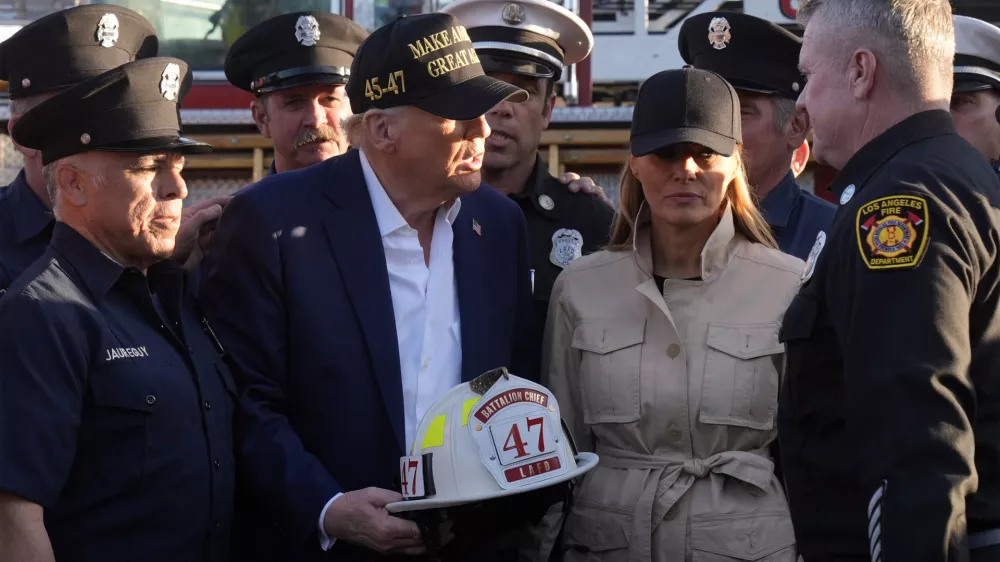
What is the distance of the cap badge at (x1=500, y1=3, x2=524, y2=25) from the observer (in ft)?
13.7

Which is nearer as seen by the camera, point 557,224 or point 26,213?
point 26,213

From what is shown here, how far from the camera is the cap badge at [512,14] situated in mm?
4164

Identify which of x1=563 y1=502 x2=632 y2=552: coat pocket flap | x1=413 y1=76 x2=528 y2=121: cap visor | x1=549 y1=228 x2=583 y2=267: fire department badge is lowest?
x1=563 y1=502 x2=632 y2=552: coat pocket flap

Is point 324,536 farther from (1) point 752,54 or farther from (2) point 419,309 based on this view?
(1) point 752,54

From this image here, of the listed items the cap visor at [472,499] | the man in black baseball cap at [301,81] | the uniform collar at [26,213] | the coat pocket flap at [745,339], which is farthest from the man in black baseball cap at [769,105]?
the uniform collar at [26,213]

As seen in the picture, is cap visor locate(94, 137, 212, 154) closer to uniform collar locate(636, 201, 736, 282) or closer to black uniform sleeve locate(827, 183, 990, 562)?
uniform collar locate(636, 201, 736, 282)

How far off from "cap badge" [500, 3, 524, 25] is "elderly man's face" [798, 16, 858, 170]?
5.19ft

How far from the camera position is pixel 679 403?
3129 millimetres

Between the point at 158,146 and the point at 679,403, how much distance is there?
139 centimetres

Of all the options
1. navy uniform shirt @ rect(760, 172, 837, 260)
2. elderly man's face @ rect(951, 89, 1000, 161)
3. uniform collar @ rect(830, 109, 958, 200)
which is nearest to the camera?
uniform collar @ rect(830, 109, 958, 200)

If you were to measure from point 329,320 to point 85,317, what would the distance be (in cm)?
63

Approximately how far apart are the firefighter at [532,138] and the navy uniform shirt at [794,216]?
0.52 meters

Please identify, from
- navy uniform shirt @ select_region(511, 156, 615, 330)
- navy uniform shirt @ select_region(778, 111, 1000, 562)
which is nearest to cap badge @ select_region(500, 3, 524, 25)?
navy uniform shirt @ select_region(511, 156, 615, 330)

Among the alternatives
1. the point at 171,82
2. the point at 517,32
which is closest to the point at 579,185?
the point at 517,32
